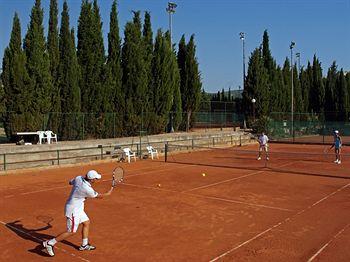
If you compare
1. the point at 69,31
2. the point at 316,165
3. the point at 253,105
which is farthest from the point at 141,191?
the point at 253,105

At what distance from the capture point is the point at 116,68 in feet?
115

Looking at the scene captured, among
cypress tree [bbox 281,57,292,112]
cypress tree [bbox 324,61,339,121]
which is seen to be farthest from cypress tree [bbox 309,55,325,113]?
cypress tree [bbox 281,57,292,112]

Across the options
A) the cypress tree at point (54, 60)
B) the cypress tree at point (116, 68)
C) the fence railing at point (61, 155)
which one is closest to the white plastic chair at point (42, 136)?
the cypress tree at point (54, 60)

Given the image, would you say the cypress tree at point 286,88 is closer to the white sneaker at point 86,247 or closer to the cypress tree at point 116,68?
the cypress tree at point 116,68

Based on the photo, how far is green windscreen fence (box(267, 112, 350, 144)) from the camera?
44.5 m

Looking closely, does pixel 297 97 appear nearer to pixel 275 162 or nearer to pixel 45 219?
pixel 275 162

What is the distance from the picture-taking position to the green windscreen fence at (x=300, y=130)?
44.5 meters

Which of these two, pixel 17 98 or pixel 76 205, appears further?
pixel 17 98

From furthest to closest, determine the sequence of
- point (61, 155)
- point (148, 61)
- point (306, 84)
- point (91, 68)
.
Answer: point (306, 84) < point (148, 61) < point (91, 68) < point (61, 155)

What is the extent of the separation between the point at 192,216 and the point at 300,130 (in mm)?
42106

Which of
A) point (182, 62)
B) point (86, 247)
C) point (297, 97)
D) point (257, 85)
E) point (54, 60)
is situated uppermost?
point (182, 62)

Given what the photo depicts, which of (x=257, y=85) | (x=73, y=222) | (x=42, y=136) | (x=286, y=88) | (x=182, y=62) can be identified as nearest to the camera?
(x=73, y=222)

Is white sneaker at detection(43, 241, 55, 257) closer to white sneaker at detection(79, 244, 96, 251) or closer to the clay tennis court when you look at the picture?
the clay tennis court

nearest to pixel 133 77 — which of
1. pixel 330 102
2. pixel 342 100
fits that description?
pixel 342 100
